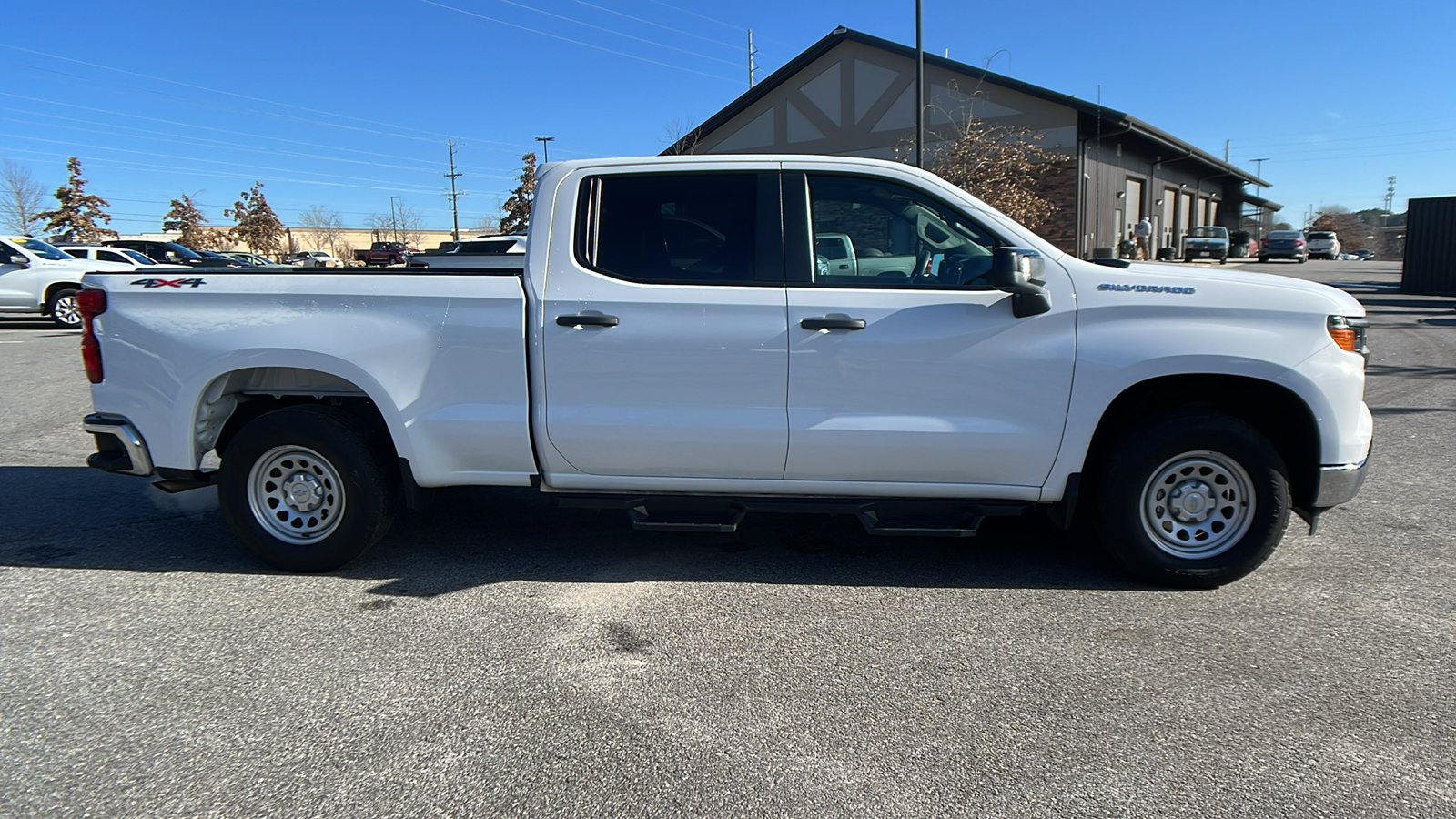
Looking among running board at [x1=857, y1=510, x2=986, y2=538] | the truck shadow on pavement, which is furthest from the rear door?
the truck shadow on pavement

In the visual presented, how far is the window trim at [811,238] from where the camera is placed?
4.34 metres

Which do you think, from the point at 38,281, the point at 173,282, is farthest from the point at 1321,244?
the point at 173,282

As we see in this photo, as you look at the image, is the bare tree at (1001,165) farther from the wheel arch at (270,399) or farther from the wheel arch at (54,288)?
the wheel arch at (270,399)

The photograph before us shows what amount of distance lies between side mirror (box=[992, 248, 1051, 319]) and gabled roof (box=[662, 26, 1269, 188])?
26.7 meters

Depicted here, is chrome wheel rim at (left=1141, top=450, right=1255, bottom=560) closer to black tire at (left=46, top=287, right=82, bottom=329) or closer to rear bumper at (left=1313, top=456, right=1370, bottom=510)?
rear bumper at (left=1313, top=456, right=1370, bottom=510)

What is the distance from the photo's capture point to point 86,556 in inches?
199

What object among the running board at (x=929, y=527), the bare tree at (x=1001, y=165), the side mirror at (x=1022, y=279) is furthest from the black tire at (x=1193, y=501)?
the bare tree at (x=1001, y=165)

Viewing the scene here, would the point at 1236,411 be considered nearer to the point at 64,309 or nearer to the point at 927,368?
the point at 927,368

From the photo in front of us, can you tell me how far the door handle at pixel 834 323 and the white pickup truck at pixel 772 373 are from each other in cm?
1

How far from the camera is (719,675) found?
3.61 m

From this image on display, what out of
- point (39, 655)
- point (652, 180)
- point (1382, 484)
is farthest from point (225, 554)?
point (1382, 484)

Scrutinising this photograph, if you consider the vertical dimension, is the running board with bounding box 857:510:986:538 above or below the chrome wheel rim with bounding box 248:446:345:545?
below

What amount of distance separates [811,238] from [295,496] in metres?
2.89

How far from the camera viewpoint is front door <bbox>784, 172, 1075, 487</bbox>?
14.0 ft
